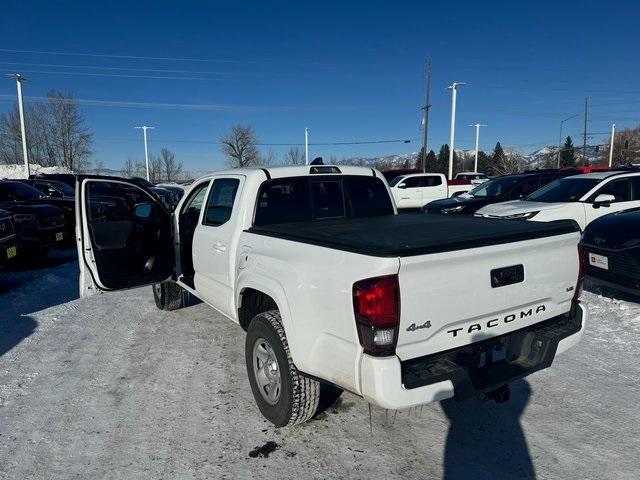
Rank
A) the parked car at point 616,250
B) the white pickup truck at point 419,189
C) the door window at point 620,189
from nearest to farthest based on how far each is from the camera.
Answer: the parked car at point 616,250, the door window at point 620,189, the white pickup truck at point 419,189

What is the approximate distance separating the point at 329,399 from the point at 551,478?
1.62 metres

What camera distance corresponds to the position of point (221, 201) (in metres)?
4.28

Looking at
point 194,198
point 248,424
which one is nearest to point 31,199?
point 194,198

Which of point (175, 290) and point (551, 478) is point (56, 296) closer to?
point (175, 290)

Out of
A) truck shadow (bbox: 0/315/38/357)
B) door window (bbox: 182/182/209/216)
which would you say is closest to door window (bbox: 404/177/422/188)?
door window (bbox: 182/182/209/216)

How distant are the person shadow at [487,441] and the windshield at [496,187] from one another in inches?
363

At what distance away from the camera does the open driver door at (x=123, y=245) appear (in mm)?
4441

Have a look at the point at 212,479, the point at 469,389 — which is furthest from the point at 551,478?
the point at 212,479

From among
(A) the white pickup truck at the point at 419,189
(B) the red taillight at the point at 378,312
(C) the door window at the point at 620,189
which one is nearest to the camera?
(B) the red taillight at the point at 378,312

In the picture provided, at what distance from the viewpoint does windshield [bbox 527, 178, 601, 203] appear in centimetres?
840

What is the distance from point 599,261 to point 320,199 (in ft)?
13.0

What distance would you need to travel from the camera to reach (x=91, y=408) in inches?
136

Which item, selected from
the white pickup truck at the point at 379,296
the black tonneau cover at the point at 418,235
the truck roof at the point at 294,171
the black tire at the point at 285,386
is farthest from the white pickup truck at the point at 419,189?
the black tire at the point at 285,386

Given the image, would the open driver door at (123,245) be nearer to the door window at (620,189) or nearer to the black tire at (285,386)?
the black tire at (285,386)
